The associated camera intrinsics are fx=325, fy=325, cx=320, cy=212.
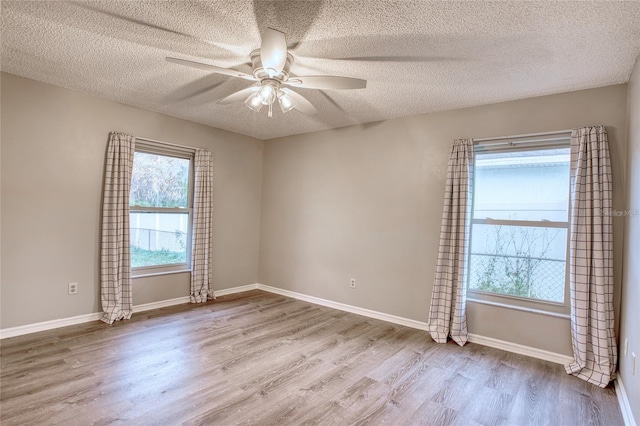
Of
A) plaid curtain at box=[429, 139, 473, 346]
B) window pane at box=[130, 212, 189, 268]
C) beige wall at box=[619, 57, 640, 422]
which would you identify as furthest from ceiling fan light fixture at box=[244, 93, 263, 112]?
beige wall at box=[619, 57, 640, 422]

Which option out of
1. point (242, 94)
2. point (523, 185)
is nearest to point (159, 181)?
point (242, 94)

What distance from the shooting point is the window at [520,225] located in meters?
3.04

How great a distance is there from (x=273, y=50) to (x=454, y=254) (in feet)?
8.43

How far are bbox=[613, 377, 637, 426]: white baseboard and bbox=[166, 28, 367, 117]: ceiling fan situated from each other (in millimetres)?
2687

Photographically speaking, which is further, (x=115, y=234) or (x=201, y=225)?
(x=201, y=225)

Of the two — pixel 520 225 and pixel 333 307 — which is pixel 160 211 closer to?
pixel 333 307

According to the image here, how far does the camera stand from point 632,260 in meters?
2.26

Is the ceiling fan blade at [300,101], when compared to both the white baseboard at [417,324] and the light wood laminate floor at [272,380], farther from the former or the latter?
the white baseboard at [417,324]

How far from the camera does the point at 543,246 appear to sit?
3.12 meters

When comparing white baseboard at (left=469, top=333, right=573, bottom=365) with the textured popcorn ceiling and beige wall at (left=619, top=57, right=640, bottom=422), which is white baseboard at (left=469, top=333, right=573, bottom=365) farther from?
the textured popcorn ceiling

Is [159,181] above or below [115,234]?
above

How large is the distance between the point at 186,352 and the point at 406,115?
3.37m

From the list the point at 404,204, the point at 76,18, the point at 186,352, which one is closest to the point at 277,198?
the point at 404,204

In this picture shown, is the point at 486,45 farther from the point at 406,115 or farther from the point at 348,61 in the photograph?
the point at 406,115
